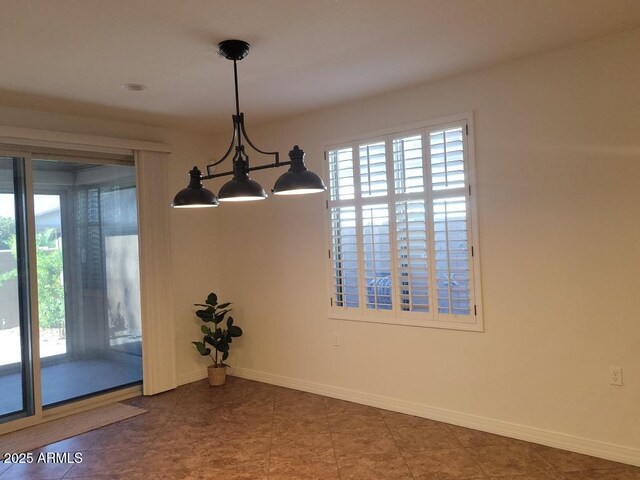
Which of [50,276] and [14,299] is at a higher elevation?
[50,276]

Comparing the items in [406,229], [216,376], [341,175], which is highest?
[341,175]

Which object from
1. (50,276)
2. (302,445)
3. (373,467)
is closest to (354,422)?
(302,445)

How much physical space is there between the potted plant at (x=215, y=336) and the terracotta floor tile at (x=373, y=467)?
212 centimetres

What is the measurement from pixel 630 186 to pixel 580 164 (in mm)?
324

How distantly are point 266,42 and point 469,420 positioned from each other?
3.05m

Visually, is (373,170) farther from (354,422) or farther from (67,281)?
(67,281)

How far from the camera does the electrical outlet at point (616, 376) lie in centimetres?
308

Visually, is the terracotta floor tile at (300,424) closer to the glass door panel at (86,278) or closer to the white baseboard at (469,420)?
the white baseboard at (469,420)

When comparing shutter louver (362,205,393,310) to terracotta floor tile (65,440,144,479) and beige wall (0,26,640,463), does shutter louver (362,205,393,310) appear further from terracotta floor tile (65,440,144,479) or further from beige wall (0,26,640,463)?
terracotta floor tile (65,440,144,479)

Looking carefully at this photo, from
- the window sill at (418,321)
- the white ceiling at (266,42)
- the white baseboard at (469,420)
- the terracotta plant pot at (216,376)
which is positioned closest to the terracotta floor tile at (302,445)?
the white baseboard at (469,420)

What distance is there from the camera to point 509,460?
3.15 meters

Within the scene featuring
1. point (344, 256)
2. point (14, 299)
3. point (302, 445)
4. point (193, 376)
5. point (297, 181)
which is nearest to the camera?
point (297, 181)

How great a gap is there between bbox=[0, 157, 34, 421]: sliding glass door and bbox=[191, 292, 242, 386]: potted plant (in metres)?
1.53

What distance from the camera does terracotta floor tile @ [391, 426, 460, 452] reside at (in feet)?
11.2
